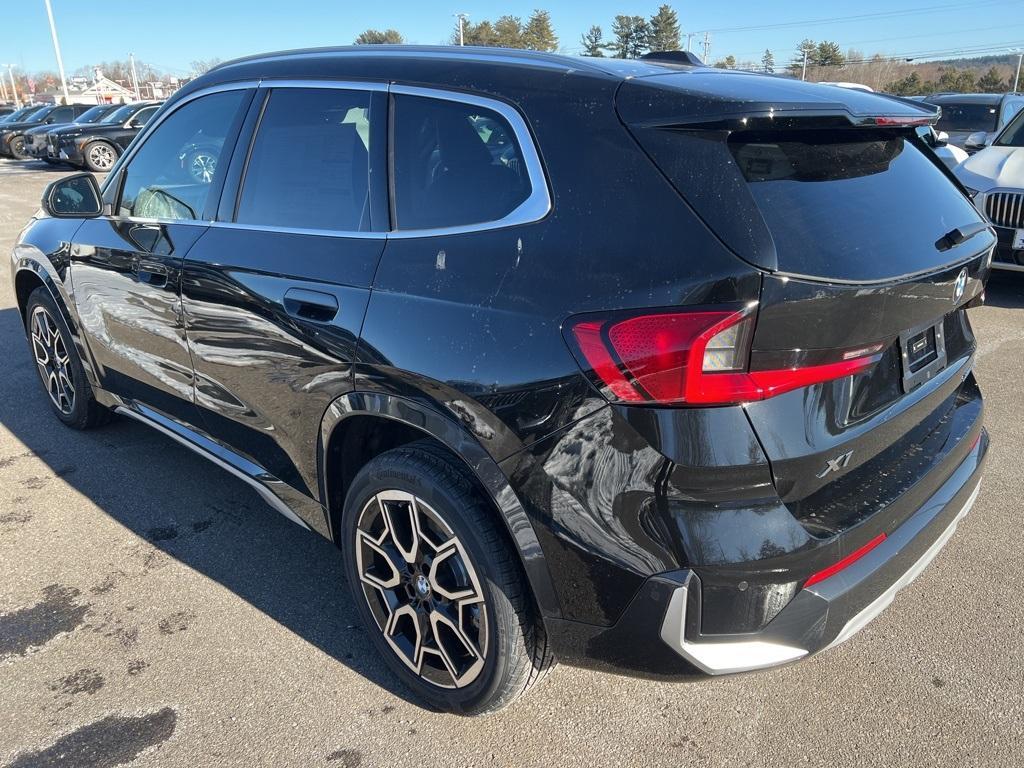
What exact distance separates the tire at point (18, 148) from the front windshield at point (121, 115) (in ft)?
13.2

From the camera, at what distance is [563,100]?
199cm

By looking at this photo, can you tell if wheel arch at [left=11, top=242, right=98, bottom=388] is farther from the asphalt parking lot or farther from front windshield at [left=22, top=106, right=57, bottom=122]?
front windshield at [left=22, top=106, right=57, bottom=122]

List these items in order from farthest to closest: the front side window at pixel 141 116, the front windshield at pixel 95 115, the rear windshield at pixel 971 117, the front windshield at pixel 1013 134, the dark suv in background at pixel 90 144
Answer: the front windshield at pixel 95 115 → the front side window at pixel 141 116 → the dark suv in background at pixel 90 144 → the rear windshield at pixel 971 117 → the front windshield at pixel 1013 134

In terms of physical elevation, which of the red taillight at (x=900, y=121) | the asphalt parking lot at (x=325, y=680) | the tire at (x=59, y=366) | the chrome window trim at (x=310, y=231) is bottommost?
the asphalt parking lot at (x=325, y=680)

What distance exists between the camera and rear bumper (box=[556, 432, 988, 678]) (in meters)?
1.78

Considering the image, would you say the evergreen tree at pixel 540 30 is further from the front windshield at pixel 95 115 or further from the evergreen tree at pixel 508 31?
the front windshield at pixel 95 115

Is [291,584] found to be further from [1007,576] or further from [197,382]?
[1007,576]

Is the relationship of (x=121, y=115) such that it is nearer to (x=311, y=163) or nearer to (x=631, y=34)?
(x=311, y=163)

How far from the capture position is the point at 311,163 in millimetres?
2639

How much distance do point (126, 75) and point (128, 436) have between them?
487ft

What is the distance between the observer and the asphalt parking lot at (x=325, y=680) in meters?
2.25

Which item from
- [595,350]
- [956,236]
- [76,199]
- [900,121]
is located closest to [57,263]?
[76,199]

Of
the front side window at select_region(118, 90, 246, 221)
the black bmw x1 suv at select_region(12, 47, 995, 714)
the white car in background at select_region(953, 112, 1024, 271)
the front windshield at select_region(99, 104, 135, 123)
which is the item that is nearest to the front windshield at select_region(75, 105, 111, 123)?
the front windshield at select_region(99, 104, 135, 123)

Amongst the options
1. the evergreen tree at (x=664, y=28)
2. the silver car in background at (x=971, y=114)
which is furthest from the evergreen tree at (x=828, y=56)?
the silver car in background at (x=971, y=114)
